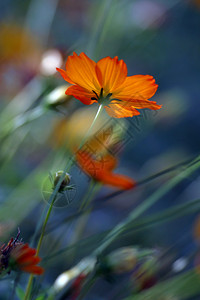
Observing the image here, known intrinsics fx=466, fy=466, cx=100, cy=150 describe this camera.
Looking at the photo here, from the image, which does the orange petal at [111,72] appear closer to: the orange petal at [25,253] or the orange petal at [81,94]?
the orange petal at [81,94]

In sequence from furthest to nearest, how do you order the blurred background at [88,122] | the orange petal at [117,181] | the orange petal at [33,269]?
the blurred background at [88,122] → the orange petal at [117,181] → the orange petal at [33,269]

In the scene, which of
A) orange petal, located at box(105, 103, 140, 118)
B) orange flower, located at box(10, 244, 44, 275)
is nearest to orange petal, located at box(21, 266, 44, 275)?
orange flower, located at box(10, 244, 44, 275)

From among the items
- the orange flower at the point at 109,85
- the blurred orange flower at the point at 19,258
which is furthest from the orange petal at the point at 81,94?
the blurred orange flower at the point at 19,258

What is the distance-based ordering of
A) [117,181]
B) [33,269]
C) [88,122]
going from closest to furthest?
[33,269] < [117,181] < [88,122]

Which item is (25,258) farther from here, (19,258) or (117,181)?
(117,181)

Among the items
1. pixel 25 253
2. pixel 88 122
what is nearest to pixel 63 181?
pixel 25 253

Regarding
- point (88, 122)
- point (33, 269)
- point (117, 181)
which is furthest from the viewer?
point (88, 122)
